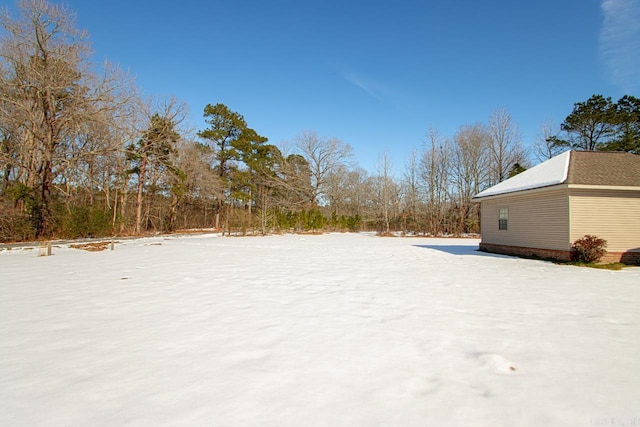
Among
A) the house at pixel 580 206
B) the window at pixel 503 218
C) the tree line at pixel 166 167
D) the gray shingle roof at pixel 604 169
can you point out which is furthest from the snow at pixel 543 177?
the tree line at pixel 166 167

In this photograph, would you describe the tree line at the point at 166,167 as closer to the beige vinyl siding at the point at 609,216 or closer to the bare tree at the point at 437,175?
the bare tree at the point at 437,175

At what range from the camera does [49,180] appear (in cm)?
1455

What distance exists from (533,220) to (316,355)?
1121 centimetres

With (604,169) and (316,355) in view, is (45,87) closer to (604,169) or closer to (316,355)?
(316,355)

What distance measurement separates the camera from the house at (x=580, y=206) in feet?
30.8

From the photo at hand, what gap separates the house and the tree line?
14948 mm

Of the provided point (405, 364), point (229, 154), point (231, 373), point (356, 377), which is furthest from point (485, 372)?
point (229, 154)

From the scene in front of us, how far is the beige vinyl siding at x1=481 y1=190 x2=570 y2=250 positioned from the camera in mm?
9742

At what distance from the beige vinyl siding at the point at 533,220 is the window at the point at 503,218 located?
0.15m

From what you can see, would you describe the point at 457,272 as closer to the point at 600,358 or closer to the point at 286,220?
the point at 600,358

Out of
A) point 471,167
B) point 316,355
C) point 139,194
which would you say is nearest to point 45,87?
point 139,194

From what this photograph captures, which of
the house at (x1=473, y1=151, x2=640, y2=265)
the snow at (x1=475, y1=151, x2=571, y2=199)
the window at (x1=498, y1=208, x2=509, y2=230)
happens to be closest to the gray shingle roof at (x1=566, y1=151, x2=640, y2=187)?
the house at (x1=473, y1=151, x2=640, y2=265)

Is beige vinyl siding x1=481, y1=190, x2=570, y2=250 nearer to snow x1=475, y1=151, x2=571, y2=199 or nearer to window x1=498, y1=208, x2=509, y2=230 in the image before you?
window x1=498, y1=208, x2=509, y2=230

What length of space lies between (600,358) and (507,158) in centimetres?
3017
